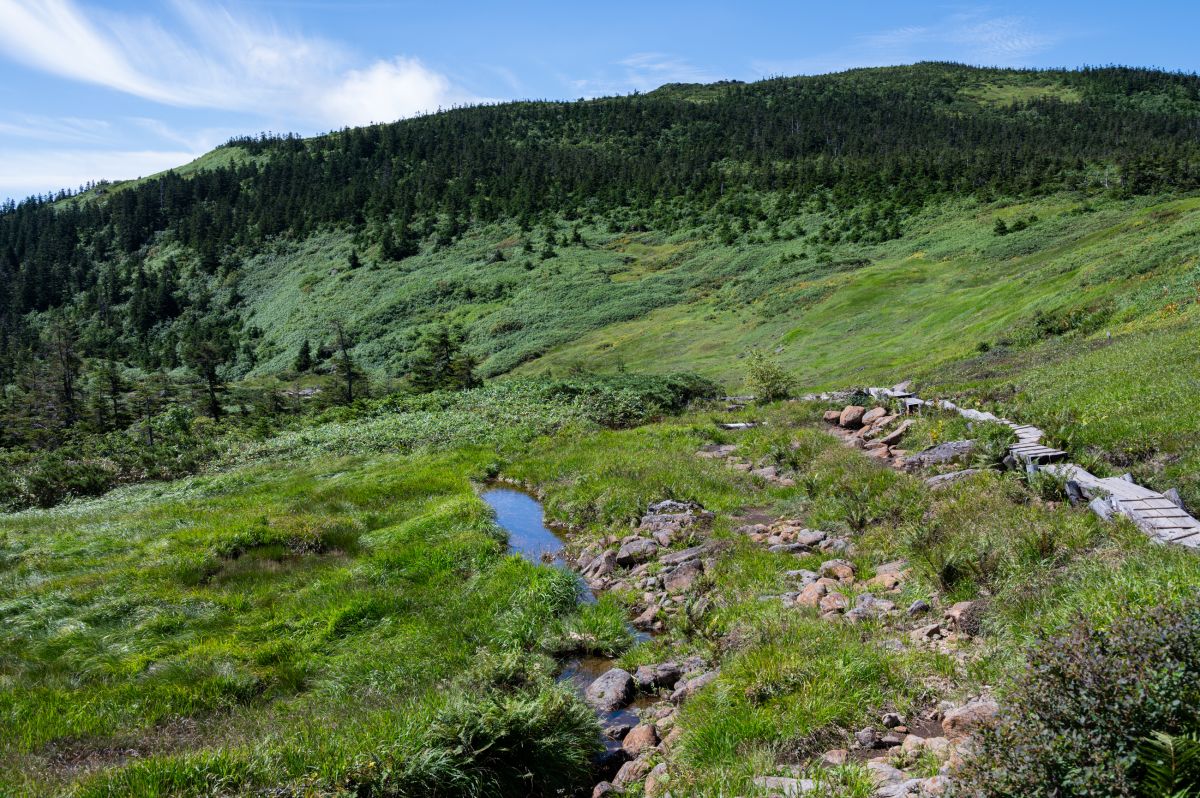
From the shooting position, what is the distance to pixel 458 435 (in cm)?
2802

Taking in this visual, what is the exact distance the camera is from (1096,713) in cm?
382

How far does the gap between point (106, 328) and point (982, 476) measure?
149791 mm

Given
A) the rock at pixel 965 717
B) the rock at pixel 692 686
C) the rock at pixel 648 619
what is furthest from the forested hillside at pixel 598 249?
the rock at pixel 965 717

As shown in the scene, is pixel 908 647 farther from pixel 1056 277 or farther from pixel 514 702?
pixel 1056 277

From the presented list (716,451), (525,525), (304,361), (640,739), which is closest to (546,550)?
(525,525)

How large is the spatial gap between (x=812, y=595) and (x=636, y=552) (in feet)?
14.0

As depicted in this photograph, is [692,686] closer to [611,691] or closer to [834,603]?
[611,691]

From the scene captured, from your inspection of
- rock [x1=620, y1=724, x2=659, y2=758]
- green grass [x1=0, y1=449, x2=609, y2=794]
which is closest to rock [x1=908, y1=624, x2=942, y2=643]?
rock [x1=620, y1=724, x2=659, y2=758]

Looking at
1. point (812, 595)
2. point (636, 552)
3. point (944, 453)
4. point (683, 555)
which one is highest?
point (944, 453)

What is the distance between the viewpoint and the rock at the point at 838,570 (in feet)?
30.5

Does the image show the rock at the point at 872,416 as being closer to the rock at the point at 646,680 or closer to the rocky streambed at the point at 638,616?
the rocky streambed at the point at 638,616

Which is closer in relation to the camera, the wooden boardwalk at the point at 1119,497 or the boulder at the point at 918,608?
the wooden boardwalk at the point at 1119,497

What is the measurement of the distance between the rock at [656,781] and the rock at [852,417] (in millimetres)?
15345

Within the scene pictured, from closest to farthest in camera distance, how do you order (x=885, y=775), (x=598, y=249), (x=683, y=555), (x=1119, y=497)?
(x=885, y=775)
(x=1119, y=497)
(x=683, y=555)
(x=598, y=249)
